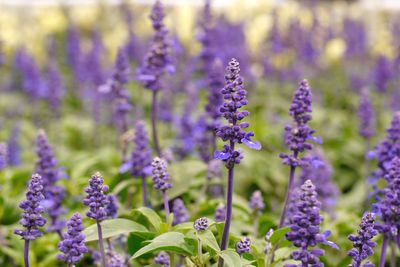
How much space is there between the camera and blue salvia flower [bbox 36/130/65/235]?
5215mm

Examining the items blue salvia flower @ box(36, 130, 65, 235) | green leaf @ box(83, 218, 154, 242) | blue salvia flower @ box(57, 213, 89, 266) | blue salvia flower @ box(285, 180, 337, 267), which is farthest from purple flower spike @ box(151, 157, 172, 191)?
blue salvia flower @ box(36, 130, 65, 235)

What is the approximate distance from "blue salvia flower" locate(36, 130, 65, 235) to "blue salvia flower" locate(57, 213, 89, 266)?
1.59 meters

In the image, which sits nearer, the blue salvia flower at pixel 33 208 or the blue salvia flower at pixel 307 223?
the blue salvia flower at pixel 307 223

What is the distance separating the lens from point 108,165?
793cm

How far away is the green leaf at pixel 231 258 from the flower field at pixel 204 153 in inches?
0.4

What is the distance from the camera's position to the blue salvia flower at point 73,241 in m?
3.57

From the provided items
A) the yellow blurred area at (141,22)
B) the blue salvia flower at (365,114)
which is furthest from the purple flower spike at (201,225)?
the yellow blurred area at (141,22)

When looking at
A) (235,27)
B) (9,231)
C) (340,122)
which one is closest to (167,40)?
(9,231)

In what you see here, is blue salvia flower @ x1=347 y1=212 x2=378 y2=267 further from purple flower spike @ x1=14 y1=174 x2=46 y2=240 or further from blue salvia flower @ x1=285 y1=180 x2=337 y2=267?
purple flower spike @ x1=14 y1=174 x2=46 y2=240

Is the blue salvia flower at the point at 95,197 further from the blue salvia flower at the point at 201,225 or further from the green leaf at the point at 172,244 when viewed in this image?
the blue salvia flower at the point at 201,225

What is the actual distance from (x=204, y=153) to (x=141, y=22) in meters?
12.1

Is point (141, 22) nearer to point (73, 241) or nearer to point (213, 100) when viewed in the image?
point (213, 100)

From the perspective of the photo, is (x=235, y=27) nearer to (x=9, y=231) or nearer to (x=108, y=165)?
(x=108, y=165)

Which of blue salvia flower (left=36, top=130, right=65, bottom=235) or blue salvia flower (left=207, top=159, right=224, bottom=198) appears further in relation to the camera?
blue salvia flower (left=207, top=159, right=224, bottom=198)
